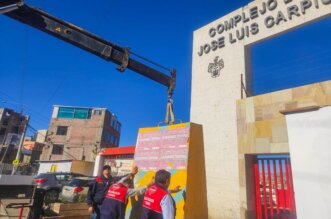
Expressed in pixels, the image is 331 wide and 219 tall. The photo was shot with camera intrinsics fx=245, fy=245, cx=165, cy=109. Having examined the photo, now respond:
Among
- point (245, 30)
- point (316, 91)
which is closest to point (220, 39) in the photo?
point (245, 30)

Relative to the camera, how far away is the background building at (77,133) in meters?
38.0

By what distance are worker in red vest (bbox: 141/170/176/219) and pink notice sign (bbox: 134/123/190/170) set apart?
112 inches

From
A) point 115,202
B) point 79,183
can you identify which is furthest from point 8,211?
point 79,183

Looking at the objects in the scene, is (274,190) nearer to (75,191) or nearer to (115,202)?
(115,202)

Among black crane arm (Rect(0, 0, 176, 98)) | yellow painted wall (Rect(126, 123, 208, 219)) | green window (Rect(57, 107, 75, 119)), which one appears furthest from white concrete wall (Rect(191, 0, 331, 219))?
green window (Rect(57, 107, 75, 119))

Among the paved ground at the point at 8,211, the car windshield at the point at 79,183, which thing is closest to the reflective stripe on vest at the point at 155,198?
the paved ground at the point at 8,211

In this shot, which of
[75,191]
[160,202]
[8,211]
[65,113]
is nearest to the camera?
[160,202]

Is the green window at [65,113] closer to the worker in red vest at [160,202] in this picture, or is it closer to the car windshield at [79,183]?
the car windshield at [79,183]

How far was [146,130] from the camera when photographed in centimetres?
818

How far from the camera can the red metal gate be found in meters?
6.16

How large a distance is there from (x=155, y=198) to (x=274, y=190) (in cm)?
425

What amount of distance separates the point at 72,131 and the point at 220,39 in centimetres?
3512

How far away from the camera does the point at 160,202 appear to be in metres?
3.64

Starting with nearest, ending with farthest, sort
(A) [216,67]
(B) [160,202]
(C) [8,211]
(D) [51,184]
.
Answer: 1. (B) [160,202]
2. (C) [8,211]
3. (A) [216,67]
4. (D) [51,184]
